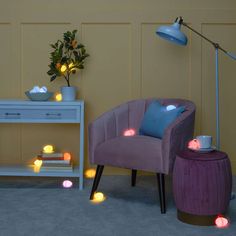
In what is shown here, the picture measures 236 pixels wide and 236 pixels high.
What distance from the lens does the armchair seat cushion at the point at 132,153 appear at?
3.18 metres

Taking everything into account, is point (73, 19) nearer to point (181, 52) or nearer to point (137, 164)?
point (181, 52)

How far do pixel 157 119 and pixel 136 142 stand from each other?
0.32 meters

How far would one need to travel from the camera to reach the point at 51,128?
4297 millimetres

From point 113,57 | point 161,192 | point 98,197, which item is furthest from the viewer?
point 113,57

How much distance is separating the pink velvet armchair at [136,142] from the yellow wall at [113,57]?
0.52 metres

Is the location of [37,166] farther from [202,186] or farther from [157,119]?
[202,186]

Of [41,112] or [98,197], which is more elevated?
[41,112]

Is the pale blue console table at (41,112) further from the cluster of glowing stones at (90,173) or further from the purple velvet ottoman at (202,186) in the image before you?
the purple velvet ottoman at (202,186)

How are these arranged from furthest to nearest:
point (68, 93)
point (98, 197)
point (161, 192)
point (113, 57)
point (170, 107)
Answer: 1. point (113, 57)
2. point (68, 93)
3. point (170, 107)
4. point (98, 197)
5. point (161, 192)

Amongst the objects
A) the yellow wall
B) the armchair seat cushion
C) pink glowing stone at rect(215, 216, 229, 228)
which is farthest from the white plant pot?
pink glowing stone at rect(215, 216, 229, 228)

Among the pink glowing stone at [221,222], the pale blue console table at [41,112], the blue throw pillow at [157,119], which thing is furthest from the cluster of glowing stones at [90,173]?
the pink glowing stone at [221,222]

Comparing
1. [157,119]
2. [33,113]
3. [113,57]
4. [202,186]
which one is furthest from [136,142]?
[113,57]

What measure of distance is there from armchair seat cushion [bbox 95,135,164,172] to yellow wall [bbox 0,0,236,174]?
0.91m

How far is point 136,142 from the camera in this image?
3.32m
